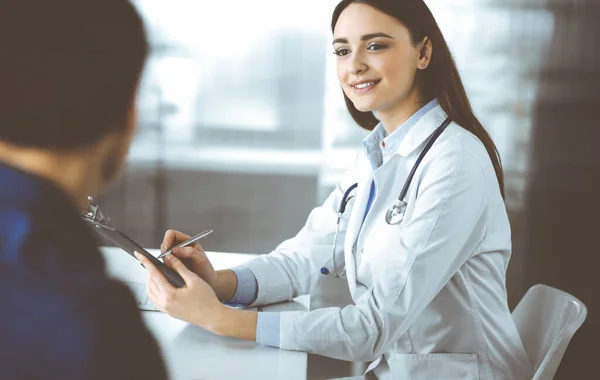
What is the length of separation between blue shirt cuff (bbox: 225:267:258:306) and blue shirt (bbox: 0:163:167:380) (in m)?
0.88

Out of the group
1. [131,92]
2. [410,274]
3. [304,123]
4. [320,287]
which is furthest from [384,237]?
[304,123]

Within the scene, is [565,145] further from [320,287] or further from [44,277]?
[44,277]

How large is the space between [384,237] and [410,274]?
14 cm

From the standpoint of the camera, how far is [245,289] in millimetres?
1348

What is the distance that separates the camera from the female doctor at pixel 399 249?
1129 millimetres

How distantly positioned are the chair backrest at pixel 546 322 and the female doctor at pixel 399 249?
9 cm

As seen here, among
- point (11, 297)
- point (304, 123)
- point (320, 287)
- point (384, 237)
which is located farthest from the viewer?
point (304, 123)

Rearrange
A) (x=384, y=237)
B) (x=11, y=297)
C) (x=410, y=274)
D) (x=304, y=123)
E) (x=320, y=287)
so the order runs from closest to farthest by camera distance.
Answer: (x=11, y=297)
(x=410, y=274)
(x=384, y=237)
(x=320, y=287)
(x=304, y=123)

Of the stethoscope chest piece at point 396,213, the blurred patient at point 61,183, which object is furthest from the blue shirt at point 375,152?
the blurred patient at point 61,183

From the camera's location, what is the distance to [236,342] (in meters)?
1.13

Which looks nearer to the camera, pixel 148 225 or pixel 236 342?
pixel 236 342

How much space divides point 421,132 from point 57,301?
3.33 feet

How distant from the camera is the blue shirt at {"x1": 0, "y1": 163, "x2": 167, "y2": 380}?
0.41 meters

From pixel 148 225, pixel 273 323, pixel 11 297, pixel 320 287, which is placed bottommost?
pixel 320 287
